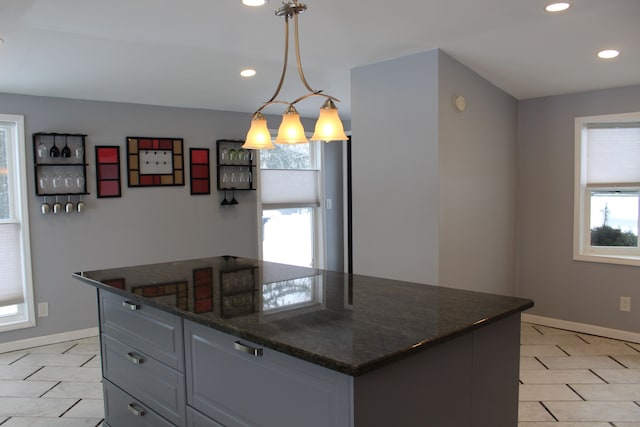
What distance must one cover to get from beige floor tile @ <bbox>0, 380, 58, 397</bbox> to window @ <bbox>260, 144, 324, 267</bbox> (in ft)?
8.81

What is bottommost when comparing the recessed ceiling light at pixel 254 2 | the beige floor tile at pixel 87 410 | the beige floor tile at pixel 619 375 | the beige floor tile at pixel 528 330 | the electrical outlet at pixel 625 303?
the beige floor tile at pixel 87 410

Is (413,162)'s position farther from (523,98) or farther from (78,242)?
(78,242)

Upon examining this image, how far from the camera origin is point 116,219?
471 cm

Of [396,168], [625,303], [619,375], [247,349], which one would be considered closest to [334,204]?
[396,168]

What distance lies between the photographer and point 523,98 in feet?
15.3

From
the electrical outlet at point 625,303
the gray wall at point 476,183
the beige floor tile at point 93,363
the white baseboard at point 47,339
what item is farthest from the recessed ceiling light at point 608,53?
the white baseboard at point 47,339

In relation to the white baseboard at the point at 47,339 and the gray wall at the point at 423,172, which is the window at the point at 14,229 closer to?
the white baseboard at the point at 47,339

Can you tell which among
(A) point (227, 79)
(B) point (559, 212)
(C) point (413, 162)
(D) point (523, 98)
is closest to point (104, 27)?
(A) point (227, 79)

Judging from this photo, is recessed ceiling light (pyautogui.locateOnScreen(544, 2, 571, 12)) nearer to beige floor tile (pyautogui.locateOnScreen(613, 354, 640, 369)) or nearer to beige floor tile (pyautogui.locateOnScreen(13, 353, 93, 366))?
beige floor tile (pyautogui.locateOnScreen(613, 354, 640, 369))

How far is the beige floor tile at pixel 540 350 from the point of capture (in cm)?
394

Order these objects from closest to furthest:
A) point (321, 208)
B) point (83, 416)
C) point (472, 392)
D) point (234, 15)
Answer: point (472, 392), point (234, 15), point (83, 416), point (321, 208)

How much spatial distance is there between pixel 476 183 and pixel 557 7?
1.54 meters

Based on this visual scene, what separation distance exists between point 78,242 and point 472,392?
3853mm

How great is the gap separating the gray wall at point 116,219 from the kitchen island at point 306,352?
6.95 feet
